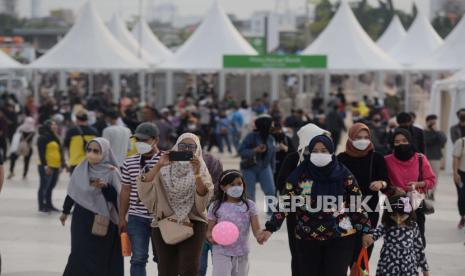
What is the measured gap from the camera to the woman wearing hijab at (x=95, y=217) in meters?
9.54

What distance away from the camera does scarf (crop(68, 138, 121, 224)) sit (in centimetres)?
955

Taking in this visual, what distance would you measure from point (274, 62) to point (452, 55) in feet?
17.5

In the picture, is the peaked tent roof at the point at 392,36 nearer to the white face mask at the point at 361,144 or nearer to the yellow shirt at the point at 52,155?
the yellow shirt at the point at 52,155

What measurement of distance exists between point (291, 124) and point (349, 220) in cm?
1024

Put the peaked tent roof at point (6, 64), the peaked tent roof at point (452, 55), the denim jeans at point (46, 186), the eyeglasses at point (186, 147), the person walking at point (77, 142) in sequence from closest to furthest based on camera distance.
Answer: the eyeglasses at point (186, 147)
the person walking at point (77, 142)
the denim jeans at point (46, 186)
the peaked tent roof at point (452, 55)
the peaked tent roof at point (6, 64)

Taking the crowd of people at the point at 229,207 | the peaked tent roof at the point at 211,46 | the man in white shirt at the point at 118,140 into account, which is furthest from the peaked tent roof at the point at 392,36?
the crowd of people at the point at 229,207

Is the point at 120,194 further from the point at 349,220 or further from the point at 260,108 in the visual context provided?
the point at 260,108

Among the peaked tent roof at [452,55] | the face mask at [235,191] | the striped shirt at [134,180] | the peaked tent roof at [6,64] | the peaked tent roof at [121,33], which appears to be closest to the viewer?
the face mask at [235,191]

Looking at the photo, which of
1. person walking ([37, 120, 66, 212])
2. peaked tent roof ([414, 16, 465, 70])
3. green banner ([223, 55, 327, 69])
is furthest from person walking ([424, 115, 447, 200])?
green banner ([223, 55, 327, 69])

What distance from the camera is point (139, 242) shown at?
925 cm

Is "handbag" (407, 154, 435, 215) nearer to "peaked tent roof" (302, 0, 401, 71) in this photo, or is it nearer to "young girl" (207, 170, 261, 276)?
"young girl" (207, 170, 261, 276)

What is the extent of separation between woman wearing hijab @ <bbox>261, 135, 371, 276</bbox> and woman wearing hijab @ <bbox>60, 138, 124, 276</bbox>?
1.85 metres

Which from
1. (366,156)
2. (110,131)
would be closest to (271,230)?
(366,156)

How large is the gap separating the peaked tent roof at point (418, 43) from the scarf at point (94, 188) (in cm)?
3594
